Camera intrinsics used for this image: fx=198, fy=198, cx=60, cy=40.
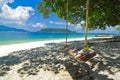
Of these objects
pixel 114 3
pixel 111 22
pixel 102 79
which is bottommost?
pixel 102 79

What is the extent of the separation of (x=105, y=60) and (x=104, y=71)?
6.22 ft

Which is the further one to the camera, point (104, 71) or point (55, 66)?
point (55, 66)

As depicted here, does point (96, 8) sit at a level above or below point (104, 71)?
above

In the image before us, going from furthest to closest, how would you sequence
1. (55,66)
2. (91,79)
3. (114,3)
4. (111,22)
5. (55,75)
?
(111,22) < (114,3) < (55,66) < (55,75) < (91,79)

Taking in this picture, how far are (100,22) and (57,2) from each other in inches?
321

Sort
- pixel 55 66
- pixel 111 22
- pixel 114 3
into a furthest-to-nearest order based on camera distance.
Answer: pixel 111 22, pixel 114 3, pixel 55 66

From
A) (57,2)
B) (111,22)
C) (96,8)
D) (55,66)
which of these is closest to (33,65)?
(55,66)

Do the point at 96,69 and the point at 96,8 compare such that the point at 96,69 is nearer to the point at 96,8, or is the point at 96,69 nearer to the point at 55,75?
the point at 55,75

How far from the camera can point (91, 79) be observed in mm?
9383

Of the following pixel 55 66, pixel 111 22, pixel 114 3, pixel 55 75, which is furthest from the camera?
pixel 111 22

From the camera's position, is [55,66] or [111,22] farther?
[111,22]

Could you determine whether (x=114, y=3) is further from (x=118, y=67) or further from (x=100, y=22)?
(x=118, y=67)

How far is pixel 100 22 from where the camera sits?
27.2 meters

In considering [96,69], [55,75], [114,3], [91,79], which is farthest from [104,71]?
[114,3]
